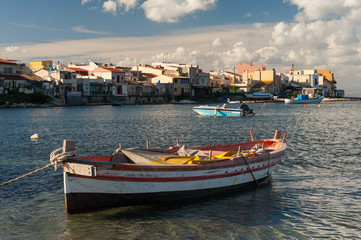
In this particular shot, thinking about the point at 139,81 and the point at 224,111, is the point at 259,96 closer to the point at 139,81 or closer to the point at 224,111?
the point at 139,81

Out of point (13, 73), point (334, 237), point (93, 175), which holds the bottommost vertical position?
point (334, 237)

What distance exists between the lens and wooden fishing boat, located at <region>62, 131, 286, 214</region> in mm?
11703

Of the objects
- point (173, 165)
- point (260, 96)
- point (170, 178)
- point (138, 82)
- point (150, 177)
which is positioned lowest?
point (170, 178)

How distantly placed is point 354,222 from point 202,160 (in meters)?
5.14

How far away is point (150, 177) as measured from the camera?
40.5ft

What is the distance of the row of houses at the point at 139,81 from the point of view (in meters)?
98.2

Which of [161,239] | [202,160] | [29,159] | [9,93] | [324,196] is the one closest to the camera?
[161,239]

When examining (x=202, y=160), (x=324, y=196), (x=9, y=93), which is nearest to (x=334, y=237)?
(x=324, y=196)

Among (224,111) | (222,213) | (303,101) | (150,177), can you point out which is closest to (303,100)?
(303,101)

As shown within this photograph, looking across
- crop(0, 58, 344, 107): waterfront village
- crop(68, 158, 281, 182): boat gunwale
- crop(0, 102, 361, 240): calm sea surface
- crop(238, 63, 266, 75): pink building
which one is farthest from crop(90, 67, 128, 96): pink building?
crop(68, 158, 281, 182): boat gunwale

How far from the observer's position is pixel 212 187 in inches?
554

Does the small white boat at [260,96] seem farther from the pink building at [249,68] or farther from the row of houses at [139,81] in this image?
the pink building at [249,68]

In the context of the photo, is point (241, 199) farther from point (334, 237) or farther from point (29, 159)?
point (29, 159)

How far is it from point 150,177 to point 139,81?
111 m
